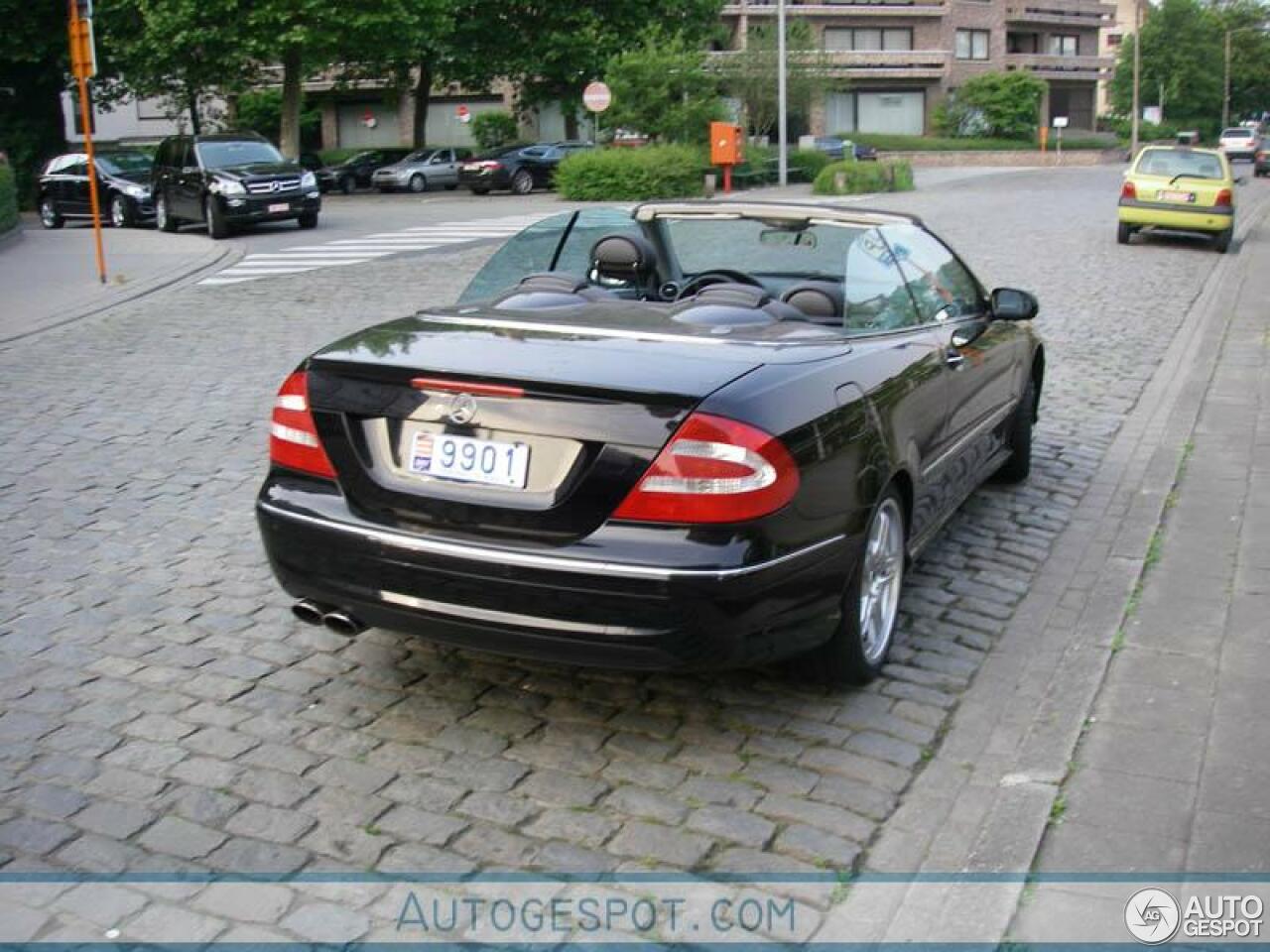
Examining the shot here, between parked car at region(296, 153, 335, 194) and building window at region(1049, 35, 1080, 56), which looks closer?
parked car at region(296, 153, 335, 194)

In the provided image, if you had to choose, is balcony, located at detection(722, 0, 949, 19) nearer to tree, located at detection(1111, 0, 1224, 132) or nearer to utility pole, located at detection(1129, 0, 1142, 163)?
utility pole, located at detection(1129, 0, 1142, 163)

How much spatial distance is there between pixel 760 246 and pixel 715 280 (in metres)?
0.22

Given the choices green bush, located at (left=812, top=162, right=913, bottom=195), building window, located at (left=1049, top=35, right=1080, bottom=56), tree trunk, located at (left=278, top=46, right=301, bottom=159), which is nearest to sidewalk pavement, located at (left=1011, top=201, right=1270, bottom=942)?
green bush, located at (left=812, top=162, right=913, bottom=195)

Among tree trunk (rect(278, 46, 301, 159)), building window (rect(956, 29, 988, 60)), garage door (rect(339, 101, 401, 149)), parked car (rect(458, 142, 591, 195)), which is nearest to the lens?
tree trunk (rect(278, 46, 301, 159))

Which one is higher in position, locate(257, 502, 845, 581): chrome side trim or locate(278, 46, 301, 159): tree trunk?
locate(278, 46, 301, 159): tree trunk

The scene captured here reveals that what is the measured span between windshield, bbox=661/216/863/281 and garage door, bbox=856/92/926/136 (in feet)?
249

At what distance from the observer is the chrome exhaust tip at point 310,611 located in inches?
168

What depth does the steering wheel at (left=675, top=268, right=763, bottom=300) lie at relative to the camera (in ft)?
18.5

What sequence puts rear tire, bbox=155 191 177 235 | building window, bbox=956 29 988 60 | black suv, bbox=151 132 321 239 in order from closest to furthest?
black suv, bbox=151 132 321 239
rear tire, bbox=155 191 177 235
building window, bbox=956 29 988 60

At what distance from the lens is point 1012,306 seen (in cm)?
619

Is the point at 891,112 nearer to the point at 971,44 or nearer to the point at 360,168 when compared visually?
the point at 971,44

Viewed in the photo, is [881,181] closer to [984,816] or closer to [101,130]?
[984,816]

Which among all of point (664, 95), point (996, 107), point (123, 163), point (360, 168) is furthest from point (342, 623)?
point (996, 107)

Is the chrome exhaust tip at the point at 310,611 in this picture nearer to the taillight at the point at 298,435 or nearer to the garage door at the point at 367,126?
the taillight at the point at 298,435
